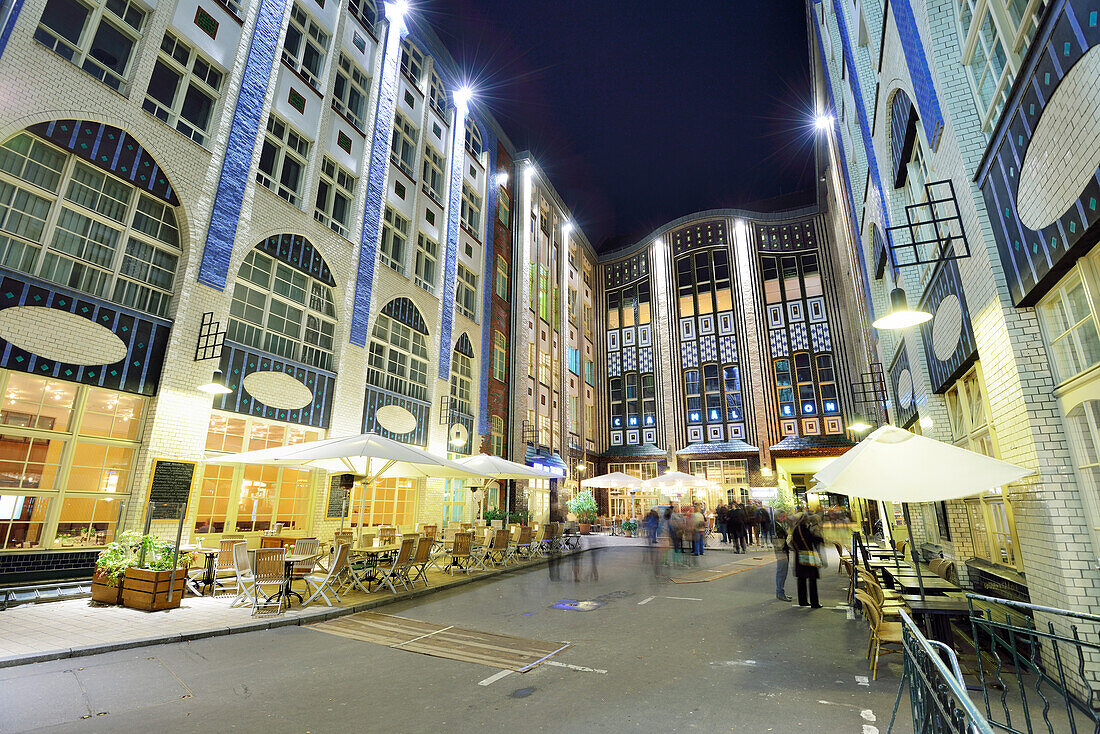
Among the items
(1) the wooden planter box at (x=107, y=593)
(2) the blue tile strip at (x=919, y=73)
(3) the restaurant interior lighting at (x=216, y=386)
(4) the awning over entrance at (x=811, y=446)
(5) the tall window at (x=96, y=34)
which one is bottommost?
(1) the wooden planter box at (x=107, y=593)

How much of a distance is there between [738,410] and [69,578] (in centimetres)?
3257

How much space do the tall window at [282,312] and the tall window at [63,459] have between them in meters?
3.18

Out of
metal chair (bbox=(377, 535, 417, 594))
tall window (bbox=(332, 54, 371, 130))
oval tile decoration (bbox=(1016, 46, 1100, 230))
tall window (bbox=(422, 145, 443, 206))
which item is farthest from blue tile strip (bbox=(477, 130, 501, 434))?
oval tile decoration (bbox=(1016, 46, 1100, 230))

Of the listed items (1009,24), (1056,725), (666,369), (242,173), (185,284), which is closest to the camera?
(1056,725)

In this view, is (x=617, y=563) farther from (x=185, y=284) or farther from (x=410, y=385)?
(x=185, y=284)

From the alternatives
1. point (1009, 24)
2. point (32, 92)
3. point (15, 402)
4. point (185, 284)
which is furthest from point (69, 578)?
point (1009, 24)

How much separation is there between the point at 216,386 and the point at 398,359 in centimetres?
812

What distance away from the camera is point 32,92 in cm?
922

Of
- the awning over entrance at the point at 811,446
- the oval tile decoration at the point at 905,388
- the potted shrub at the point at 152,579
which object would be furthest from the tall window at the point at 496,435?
the awning over entrance at the point at 811,446

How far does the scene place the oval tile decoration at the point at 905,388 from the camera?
12045 millimetres

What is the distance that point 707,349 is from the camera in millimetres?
35625

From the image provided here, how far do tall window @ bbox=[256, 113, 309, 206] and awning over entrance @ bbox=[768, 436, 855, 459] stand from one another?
29.5m

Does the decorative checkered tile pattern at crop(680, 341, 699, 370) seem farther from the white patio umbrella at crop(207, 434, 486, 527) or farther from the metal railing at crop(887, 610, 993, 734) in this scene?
the metal railing at crop(887, 610, 993, 734)

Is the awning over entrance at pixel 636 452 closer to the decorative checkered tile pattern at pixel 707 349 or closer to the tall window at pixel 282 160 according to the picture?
the decorative checkered tile pattern at pixel 707 349
